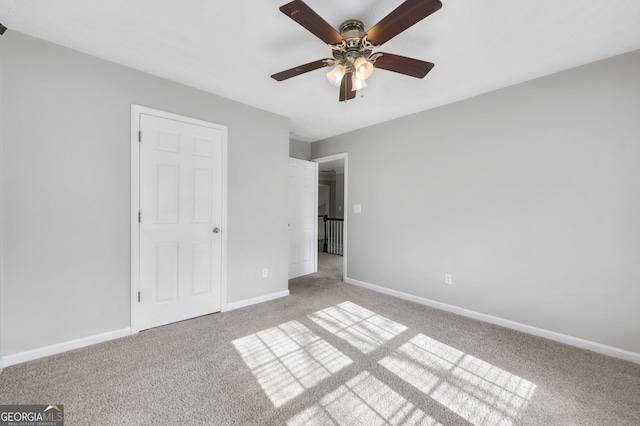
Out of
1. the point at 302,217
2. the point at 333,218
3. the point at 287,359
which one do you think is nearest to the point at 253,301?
the point at 287,359

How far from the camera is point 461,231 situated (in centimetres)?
296

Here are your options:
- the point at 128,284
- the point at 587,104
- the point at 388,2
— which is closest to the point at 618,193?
the point at 587,104

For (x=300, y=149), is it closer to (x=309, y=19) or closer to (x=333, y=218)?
(x=309, y=19)

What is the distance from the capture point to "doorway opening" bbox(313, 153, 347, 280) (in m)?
4.52

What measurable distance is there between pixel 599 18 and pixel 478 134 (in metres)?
1.21

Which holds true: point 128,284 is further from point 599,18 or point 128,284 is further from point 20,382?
point 599,18

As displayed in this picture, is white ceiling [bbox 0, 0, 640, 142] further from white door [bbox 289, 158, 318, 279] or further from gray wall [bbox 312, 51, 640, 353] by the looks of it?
white door [bbox 289, 158, 318, 279]

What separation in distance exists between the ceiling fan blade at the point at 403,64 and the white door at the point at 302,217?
265cm

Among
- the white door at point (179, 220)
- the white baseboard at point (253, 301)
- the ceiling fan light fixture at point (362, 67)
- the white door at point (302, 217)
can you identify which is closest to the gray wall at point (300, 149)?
the white door at point (302, 217)

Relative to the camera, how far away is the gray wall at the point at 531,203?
6.84ft

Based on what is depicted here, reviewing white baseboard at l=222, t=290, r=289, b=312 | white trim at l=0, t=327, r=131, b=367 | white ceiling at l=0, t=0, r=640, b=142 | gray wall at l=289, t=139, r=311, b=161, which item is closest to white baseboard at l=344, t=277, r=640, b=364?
white baseboard at l=222, t=290, r=289, b=312

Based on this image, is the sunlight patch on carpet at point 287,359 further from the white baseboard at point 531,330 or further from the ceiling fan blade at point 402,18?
the ceiling fan blade at point 402,18

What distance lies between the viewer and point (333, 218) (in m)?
7.97

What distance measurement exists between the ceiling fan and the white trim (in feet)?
8.81
